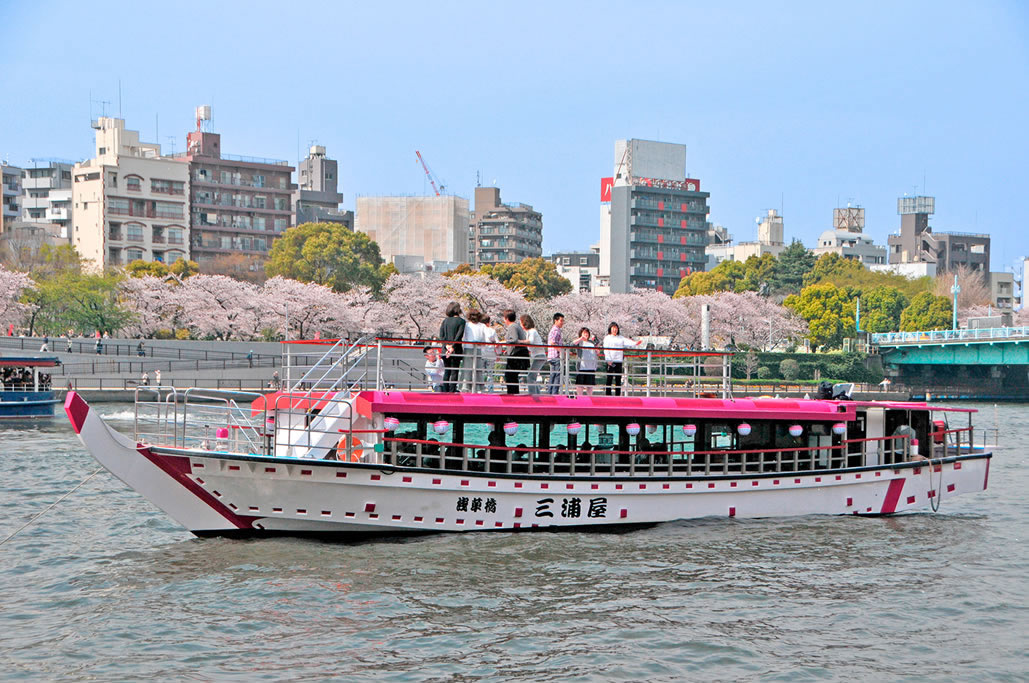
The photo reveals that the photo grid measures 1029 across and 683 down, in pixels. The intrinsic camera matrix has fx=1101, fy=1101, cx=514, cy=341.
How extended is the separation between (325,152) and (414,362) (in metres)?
95.5

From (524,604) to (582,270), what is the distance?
160 metres

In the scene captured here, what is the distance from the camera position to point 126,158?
10562cm

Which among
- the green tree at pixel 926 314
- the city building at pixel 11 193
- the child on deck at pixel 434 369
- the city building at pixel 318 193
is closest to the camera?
the child on deck at pixel 434 369

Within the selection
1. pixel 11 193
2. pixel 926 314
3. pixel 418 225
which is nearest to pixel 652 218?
pixel 418 225

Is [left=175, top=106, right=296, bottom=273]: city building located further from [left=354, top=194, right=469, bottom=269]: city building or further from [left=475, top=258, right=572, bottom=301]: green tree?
[left=354, top=194, right=469, bottom=269]: city building

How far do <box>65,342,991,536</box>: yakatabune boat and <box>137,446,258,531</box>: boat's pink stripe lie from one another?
0.07ft

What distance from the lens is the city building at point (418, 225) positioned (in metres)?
163

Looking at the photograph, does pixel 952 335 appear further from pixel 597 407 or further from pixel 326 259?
pixel 597 407

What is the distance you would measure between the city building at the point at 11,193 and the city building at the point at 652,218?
2967 inches

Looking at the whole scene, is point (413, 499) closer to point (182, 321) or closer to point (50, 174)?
point (182, 321)

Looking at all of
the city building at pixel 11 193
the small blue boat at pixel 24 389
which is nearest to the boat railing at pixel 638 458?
the small blue boat at pixel 24 389

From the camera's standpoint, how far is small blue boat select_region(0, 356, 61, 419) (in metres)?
43.6

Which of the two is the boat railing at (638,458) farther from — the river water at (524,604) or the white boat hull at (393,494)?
→ the river water at (524,604)

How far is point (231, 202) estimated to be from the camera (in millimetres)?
115625
